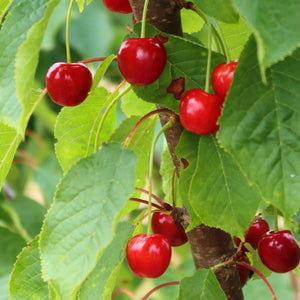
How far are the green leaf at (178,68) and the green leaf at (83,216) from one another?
87mm

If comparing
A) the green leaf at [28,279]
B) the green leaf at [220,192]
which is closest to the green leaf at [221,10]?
the green leaf at [220,192]

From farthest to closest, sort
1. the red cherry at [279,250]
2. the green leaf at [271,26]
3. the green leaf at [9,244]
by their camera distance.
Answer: the green leaf at [9,244] < the red cherry at [279,250] < the green leaf at [271,26]

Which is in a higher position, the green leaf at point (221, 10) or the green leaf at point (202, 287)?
the green leaf at point (221, 10)

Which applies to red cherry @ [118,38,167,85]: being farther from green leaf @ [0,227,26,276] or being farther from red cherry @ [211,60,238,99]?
green leaf @ [0,227,26,276]

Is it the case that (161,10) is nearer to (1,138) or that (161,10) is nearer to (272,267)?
(1,138)

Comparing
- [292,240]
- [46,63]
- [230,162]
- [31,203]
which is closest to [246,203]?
[230,162]

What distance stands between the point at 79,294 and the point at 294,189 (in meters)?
0.42

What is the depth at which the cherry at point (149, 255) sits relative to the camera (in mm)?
708

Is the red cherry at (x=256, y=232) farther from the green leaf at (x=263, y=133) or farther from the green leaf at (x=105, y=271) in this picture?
the green leaf at (x=263, y=133)

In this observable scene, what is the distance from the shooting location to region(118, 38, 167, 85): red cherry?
64 cm

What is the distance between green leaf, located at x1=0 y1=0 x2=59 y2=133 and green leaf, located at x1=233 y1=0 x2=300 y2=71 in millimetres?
225

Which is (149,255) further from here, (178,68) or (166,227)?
(178,68)

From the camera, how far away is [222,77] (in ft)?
1.95

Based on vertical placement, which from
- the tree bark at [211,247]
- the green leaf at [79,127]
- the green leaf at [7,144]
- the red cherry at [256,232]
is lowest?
the red cherry at [256,232]
